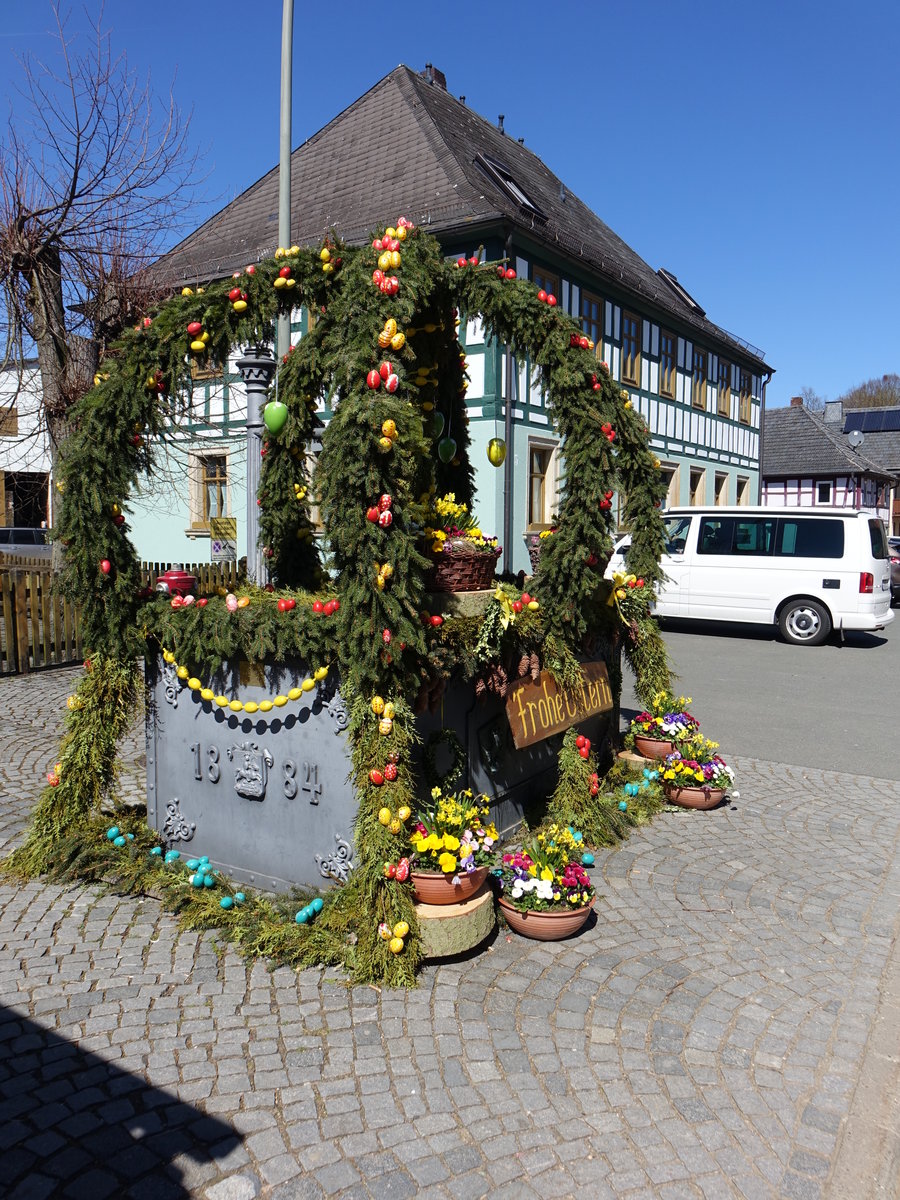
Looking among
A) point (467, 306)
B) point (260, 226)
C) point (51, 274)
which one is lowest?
point (467, 306)

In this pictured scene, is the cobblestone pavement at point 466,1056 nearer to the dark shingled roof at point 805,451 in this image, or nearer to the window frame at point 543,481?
the window frame at point 543,481

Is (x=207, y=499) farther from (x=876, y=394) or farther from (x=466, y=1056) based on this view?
(x=876, y=394)

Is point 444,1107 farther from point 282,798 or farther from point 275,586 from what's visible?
point 275,586

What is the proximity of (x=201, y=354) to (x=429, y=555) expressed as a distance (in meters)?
1.53

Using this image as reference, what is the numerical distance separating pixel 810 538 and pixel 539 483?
6.05 meters

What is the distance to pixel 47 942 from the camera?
394 centimetres

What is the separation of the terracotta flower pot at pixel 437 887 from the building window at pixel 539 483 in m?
14.5

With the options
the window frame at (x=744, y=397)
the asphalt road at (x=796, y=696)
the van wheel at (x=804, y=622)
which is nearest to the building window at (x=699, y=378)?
the window frame at (x=744, y=397)

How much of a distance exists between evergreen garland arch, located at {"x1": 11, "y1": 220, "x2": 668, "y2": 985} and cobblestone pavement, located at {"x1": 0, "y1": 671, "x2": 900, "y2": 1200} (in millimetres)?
435

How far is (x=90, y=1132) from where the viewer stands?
A: 8.92ft

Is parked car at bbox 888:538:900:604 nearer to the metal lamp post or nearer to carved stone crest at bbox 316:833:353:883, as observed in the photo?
the metal lamp post

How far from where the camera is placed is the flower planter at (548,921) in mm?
3986

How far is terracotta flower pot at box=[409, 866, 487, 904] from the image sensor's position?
380 cm

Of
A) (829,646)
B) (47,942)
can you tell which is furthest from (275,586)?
(829,646)
